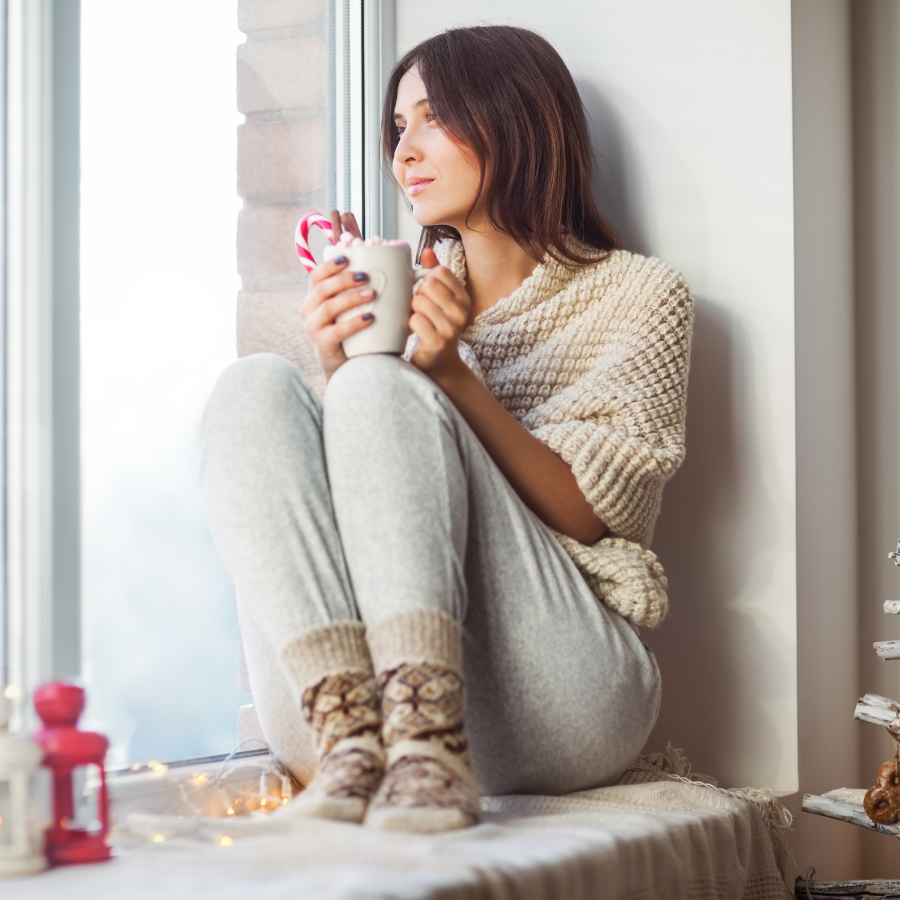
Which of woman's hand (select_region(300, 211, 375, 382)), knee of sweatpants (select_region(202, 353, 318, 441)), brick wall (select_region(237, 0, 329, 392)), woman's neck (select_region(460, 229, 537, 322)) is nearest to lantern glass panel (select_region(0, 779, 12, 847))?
knee of sweatpants (select_region(202, 353, 318, 441))

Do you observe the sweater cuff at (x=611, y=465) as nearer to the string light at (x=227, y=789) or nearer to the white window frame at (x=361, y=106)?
the string light at (x=227, y=789)

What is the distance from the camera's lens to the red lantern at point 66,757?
0.78 m

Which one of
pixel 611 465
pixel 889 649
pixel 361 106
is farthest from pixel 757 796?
pixel 361 106

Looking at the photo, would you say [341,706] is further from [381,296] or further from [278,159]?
[278,159]

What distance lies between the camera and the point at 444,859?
0.68m

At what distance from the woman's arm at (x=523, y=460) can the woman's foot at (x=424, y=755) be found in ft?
1.01

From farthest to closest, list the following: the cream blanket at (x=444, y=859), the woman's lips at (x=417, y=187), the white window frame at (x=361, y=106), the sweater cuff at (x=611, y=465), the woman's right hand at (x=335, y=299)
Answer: the white window frame at (x=361, y=106) → the woman's lips at (x=417, y=187) → the sweater cuff at (x=611, y=465) → the woman's right hand at (x=335, y=299) → the cream blanket at (x=444, y=859)

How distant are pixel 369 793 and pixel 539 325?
684 millimetres

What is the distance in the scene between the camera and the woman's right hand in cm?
97

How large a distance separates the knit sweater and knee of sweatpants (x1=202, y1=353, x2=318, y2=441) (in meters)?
0.34

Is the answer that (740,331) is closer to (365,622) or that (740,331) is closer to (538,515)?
(538,515)

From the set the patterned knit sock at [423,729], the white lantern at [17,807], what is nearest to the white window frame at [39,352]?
→ the white lantern at [17,807]

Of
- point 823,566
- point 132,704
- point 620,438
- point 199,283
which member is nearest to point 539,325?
point 620,438

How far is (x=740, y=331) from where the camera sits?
4.57 feet
